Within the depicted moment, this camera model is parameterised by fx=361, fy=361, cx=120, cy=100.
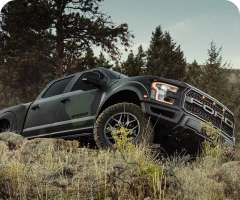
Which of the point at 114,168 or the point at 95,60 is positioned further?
the point at 95,60

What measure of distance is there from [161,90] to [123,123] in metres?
0.73

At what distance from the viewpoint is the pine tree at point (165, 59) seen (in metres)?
27.0

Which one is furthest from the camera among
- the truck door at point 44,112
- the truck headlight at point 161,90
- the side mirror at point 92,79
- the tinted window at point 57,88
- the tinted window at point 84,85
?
the tinted window at point 57,88

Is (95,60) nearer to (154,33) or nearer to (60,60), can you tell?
(60,60)

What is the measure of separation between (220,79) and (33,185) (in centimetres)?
2284

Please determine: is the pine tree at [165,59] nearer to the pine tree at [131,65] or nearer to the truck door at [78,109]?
the pine tree at [131,65]

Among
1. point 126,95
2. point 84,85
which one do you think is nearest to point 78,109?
point 84,85

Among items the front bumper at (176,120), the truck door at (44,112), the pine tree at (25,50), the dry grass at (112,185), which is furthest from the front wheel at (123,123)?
the pine tree at (25,50)

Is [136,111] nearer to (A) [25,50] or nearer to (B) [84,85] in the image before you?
(B) [84,85]

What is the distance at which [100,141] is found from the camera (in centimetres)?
539

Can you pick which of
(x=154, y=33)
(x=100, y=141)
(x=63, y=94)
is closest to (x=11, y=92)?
(x=154, y=33)

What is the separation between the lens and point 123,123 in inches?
208

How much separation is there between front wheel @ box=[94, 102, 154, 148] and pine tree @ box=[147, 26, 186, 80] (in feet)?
69.2

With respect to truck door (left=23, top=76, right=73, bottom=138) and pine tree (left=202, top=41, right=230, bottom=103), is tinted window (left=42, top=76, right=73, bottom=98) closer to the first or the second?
truck door (left=23, top=76, right=73, bottom=138)
